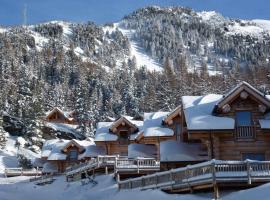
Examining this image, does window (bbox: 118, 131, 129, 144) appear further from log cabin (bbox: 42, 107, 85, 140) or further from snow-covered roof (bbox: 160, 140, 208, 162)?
log cabin (bbox: 42, 107, 85, 140)

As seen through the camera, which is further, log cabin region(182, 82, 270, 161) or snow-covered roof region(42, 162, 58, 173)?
snow-covered roof region(42, 162, 58, 173)

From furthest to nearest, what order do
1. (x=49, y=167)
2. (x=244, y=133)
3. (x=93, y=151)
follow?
(x=49, y=167) → (x=93, y=151) → (x=244, y=133)

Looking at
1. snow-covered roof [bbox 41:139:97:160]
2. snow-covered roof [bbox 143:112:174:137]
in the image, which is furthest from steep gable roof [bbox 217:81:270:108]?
snow-covered roof [bbox 41:139:97:160]

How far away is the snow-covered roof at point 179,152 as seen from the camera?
35719 mm

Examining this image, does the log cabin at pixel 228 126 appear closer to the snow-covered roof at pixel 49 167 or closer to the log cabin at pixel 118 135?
the log cabin at pixel 118 135

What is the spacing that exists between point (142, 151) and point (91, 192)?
8.99 m

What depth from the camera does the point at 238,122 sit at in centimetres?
3291

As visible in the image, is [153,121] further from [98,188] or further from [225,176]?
[225,176]

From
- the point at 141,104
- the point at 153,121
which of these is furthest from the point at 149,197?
the point at 141,104

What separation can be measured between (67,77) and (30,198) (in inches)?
4763

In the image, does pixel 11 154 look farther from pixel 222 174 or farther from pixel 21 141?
pixel 222 174

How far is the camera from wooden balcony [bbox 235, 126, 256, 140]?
32750 mm

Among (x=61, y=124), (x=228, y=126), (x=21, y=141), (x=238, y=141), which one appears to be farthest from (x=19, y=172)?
(x=228, y=126)

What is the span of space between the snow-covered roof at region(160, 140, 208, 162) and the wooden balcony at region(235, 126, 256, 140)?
3.51 metres
